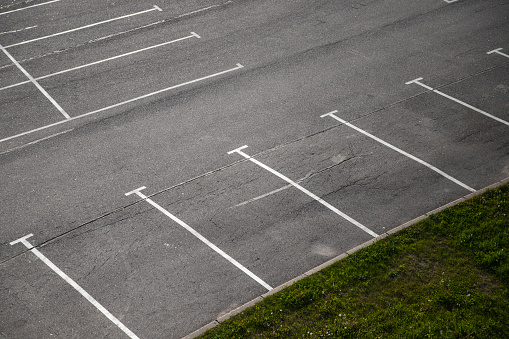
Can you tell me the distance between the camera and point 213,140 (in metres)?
12.6

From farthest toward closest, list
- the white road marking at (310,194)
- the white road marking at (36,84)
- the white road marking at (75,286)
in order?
the white road marking at (36,84) → the white road marking at (310,194) → the white road marking at (75,286)

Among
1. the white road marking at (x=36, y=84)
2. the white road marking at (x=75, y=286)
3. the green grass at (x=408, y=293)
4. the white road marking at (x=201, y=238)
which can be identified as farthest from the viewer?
the white road marking at (x=36, y=84)

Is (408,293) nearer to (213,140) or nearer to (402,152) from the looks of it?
(402,152)

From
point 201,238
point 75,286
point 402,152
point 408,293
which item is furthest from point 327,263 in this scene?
point 75,286

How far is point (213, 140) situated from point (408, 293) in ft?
19.4

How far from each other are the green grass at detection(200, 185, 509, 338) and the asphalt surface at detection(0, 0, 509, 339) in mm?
611

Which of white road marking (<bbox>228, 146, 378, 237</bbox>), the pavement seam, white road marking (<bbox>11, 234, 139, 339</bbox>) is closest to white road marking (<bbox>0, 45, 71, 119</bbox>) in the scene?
white road marking (<bbox>11, 234, 139, 339</bbox>)

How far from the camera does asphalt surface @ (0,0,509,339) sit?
9.25 metres

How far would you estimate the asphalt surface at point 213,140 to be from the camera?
9250 mm

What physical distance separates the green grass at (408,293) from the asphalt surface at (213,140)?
611mm

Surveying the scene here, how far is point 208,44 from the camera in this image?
55.2 ft

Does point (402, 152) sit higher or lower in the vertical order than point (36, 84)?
lower

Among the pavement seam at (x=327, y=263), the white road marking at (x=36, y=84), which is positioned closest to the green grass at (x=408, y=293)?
the pavement seam at (x=327, y=263)

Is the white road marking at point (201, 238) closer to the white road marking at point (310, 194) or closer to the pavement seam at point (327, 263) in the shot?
the pavement seam at point (327, 263)
